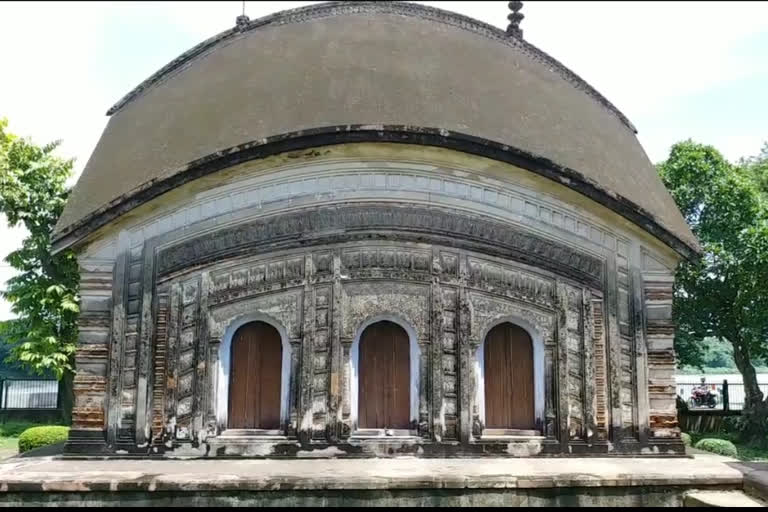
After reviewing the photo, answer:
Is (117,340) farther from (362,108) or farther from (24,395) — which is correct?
(24,395)

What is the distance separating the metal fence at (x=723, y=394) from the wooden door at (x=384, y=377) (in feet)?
48.8

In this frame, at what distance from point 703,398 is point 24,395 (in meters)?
19.8

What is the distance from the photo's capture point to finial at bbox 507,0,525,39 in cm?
1270

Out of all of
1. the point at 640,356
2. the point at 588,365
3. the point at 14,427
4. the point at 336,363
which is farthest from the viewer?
the point at 14,427

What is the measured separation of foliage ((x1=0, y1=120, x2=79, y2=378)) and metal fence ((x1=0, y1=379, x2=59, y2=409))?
4.57m

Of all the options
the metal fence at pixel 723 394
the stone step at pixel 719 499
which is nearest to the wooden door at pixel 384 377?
the stone step at pixel 719 499

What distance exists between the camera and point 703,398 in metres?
23.6

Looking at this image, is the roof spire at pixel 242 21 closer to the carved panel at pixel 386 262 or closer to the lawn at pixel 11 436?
the carved panel at pixel 386 262

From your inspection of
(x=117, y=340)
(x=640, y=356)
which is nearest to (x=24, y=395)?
(x=117, y=340)

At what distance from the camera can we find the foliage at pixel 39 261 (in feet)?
55.7

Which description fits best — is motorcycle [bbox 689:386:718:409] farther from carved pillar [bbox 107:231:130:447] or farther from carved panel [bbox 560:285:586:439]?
carved pillar [bbox 107:231:130:447]

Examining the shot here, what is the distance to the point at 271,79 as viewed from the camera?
1077cm

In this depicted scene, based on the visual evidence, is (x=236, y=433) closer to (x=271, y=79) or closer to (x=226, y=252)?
(x=226, y=252)

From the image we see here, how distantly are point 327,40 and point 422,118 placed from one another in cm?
242
